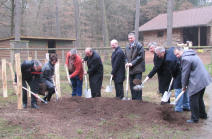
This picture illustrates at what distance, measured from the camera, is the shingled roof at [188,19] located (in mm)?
23156

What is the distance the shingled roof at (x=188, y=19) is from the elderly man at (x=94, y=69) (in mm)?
19119

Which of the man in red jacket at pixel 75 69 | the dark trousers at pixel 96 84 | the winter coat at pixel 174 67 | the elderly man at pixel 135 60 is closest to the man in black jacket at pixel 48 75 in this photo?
the man in red jacket at pixel 75 69

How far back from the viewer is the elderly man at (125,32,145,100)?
19.3 feet

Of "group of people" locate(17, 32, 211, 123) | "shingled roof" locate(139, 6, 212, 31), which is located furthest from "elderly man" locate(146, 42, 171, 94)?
"shingled roof" locate(139, 6, 212, 31)

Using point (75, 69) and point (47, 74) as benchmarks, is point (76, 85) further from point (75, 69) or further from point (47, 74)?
point (47, 74)

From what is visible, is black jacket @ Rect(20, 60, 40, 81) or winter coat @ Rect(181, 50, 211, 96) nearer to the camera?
winter coat @ Rect(181, 50, 211, 96)

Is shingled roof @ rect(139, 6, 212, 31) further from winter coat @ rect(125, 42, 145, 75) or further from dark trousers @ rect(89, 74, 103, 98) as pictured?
dark trousers @ rect(89, 74, 103, 98)

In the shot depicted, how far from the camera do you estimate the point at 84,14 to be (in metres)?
32.7

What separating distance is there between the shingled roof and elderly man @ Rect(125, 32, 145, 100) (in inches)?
742

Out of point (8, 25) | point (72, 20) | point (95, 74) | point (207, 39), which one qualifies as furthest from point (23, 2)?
point (95, 74)

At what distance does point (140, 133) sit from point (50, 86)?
9.62 feet

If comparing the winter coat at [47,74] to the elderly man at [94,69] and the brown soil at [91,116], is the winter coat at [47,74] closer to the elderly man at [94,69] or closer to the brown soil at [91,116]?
the brown soil at [91,116]

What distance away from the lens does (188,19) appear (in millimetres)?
25000

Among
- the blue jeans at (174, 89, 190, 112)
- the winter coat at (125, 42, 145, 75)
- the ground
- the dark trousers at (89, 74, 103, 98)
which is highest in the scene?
the winter coat at (125, 42, 145, 75)
